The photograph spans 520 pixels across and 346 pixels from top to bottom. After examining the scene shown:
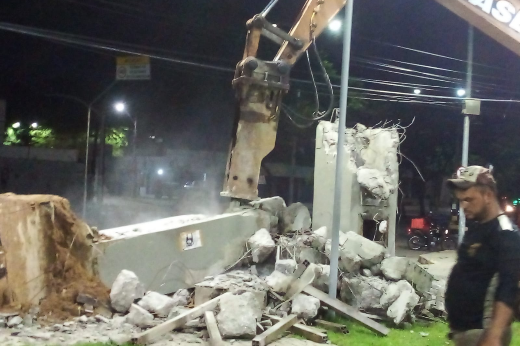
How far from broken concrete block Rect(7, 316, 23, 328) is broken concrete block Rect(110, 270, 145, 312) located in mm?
1083

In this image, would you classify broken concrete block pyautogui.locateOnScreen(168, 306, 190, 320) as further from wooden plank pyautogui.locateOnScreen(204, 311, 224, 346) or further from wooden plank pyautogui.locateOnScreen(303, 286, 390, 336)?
wooden plank pyautogui.locateOnScreen(303, 286, 390, 336)

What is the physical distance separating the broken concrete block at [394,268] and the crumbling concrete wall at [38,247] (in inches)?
175

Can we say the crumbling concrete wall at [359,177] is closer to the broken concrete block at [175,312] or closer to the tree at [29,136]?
the broken concrete block at [175,312]

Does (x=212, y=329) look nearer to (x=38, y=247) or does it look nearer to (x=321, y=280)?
(x=321, y=280)

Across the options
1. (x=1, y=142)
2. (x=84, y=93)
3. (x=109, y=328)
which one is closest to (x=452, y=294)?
(x=109, y=328)

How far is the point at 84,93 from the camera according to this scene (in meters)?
31.4

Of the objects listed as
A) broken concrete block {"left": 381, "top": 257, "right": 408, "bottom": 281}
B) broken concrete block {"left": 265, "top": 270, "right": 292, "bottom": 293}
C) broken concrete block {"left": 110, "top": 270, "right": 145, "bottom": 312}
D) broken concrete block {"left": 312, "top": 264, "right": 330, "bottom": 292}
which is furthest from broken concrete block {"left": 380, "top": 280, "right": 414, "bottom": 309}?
broken concrete block {"left": 110, "top": 270, "right": 145, "bottom": 312}

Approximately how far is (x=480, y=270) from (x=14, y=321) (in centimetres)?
510

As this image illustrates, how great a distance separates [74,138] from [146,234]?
2975cm

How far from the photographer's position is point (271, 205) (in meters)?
8.92

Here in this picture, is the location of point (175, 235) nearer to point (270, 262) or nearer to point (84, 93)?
point (270, 262)

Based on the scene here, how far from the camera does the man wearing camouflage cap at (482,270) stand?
9.37ft

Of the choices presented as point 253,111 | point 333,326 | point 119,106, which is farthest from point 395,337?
point 119,106

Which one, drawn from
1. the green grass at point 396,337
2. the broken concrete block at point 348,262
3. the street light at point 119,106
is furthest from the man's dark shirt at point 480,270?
the street light at point 119,106
